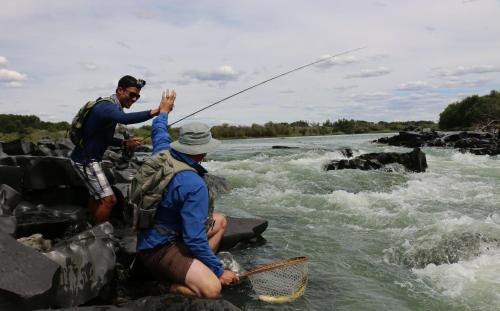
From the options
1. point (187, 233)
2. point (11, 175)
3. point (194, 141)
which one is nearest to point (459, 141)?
point (11, 175)

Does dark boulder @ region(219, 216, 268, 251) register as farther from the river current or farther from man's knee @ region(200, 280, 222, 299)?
man's knee @ region(200, 280, 222, 299)

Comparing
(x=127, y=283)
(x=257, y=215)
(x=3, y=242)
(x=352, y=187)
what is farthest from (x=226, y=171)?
(x=3, y=242)

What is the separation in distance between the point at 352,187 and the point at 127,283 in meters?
10.1

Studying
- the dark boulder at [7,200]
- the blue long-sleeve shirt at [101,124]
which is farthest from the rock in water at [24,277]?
the blue long-sleeve shirt at [101,124]

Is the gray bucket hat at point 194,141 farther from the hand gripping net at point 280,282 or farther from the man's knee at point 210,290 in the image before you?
the hand gripping net at point 280,282

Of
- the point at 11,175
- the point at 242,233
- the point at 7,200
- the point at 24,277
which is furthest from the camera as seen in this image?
Answer: the point at 242,233

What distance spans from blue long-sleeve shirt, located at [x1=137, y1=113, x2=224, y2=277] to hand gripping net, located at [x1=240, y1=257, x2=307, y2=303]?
70cm

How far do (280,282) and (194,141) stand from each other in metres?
1.81

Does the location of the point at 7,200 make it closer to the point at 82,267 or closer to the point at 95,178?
the point at 95,178

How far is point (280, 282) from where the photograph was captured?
189 inches

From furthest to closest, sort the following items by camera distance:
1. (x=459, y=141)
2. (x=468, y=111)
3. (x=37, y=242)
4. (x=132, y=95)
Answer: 1. (x=468, y=111)
2. (x=459, y=141)
3. (x=132, y=95)
4. (x=37, y=242)

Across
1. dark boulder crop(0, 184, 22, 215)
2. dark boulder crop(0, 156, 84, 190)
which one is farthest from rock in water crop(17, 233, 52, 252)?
dark boulder crop(0, 156, 84, 190)

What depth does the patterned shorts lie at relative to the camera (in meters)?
5.98

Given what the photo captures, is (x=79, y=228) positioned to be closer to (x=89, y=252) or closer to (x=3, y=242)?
(x=89, y=252)
